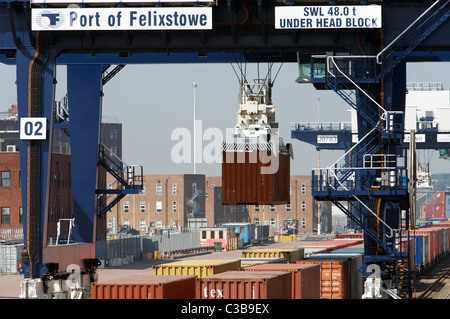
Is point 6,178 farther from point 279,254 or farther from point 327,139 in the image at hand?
point 279,254

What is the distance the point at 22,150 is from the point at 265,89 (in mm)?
13345

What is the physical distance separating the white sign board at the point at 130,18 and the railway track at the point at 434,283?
25613 mm

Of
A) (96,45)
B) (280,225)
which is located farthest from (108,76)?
(280,225)

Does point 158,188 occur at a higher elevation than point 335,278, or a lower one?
higher

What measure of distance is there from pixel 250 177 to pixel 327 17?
9151mm

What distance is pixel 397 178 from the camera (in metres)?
34.4

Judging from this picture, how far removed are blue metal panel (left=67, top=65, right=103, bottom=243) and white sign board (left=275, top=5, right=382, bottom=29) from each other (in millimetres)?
14627

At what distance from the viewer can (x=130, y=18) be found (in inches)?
1409

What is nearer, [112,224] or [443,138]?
[443,138]

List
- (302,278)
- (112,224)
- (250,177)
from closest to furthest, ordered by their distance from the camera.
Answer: (302,278) < (250,177) < (112,224)

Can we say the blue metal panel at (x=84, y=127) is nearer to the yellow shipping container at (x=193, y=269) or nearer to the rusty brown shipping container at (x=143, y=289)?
the yellow shipping container at (x=193, y=269)

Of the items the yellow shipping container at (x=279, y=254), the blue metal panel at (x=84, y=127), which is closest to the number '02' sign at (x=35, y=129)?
the blue metal panel at (x=84, y=127)

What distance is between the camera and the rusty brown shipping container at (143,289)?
2406 centimetres

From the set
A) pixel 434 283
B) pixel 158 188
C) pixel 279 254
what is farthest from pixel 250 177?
pixel 158 188
